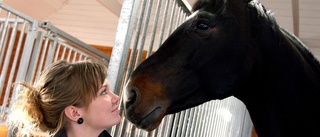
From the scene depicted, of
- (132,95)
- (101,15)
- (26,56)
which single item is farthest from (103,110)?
(101,15)

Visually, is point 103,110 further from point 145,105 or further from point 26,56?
point 26,56

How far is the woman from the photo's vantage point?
140 centimetres

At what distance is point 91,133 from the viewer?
1.40 meters

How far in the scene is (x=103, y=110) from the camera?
1360 mm

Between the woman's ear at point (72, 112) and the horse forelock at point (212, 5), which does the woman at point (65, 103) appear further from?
the horse forelock at point (212, 5)

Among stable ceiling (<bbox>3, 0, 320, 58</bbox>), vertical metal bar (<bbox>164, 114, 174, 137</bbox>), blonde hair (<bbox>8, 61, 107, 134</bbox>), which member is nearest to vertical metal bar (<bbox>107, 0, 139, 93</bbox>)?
blonde hair (<bbox>8, 61, 107, 134</bbox>)


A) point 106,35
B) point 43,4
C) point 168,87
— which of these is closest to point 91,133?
point 168,87

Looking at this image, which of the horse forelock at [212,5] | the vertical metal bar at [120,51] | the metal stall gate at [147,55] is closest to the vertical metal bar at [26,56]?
the metal stall gate at [147,55]

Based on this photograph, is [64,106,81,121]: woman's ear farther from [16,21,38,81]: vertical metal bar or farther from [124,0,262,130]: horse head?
[16,21,38,81]: vertical metal bar

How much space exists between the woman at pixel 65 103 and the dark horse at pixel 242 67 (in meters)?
0.29

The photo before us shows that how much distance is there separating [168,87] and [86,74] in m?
0.41

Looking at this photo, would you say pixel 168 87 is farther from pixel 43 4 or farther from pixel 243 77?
pixel 43 4

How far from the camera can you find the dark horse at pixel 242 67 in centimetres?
119

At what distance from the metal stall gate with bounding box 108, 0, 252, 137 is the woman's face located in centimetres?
4
